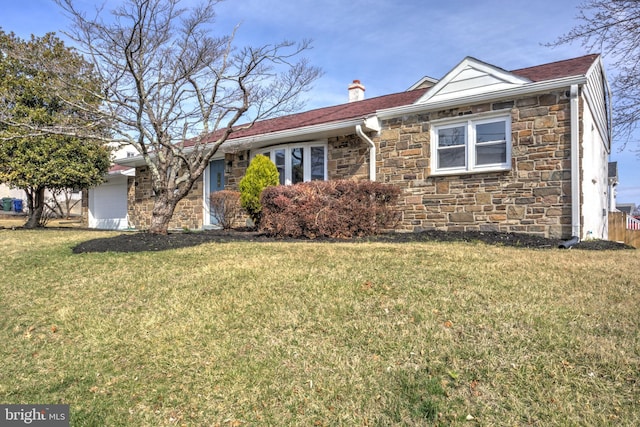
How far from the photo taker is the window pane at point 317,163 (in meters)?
11.6

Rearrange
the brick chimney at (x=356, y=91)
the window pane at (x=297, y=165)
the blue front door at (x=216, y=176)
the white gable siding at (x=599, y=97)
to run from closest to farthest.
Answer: the white gable siding at (x=599, y=97), the window pane at (x=297, y=165), the blue front door at (x=216, y=176), the brick chimney at (x=356, y=91)

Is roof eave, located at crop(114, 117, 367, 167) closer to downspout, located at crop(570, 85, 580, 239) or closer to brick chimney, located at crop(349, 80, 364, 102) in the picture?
downspout, located at crop(570, 85, 580, 239)

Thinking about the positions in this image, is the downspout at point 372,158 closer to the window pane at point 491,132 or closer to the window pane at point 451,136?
the window pane at point 451,136

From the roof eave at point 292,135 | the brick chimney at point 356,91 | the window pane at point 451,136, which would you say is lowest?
the window pane at point 451,136

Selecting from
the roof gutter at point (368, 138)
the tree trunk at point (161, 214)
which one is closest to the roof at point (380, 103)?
the roof gutter at point (368, 138)

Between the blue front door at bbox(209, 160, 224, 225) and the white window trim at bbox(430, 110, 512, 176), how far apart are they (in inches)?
289

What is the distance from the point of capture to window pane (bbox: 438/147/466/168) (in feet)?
31.1

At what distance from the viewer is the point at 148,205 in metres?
16.4

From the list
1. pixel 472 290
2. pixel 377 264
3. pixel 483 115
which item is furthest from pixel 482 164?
pixel 472 290

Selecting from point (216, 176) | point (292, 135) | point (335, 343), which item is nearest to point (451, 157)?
point (292, 135)

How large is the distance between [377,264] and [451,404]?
274cm

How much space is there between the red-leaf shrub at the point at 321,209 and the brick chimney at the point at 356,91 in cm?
781

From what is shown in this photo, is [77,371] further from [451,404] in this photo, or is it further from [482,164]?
[482,164]

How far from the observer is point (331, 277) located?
4793 mm
